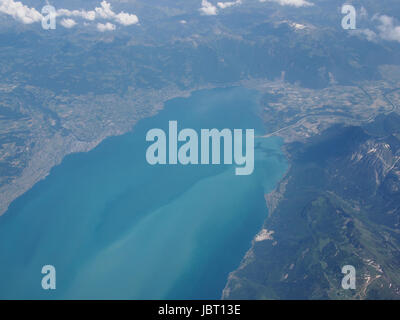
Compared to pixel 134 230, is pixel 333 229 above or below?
below

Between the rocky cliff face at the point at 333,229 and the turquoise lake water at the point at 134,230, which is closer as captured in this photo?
the rocky cliff face at the point at 333,229

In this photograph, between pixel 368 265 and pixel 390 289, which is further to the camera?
pixel 368 265

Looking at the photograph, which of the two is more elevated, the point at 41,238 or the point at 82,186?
the point at 82,186

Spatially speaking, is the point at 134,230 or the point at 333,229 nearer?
the point at 333,229
